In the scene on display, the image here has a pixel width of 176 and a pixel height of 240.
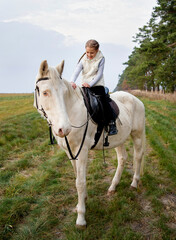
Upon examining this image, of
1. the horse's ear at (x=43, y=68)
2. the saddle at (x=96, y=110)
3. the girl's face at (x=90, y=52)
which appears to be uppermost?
the girl's face at (x=90, y=52)

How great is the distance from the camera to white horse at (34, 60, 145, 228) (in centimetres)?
227

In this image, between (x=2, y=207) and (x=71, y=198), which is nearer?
(x=2, y=207)

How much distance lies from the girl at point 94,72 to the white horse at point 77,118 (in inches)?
12.7

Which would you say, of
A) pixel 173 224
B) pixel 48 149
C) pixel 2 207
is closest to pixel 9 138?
pixel 48 149

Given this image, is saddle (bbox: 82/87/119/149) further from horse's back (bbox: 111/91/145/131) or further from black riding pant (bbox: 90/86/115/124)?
horse's back (bbox: 111/91/145/131)

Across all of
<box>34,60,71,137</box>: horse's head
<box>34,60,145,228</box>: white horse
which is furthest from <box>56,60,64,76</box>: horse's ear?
<box>34,60,71,137</box>: horse's head

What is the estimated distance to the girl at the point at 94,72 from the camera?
3.12 m

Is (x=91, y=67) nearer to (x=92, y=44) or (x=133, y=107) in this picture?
(x=92, y=44)

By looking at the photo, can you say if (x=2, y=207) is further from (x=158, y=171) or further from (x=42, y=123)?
(x=42, y=123)

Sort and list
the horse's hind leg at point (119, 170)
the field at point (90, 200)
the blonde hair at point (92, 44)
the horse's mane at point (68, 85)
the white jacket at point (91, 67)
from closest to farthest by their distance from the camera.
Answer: the horse's mane at point (68, 85)
the field at point (90, 200)
the blonde hair at point (92, 44)
the white jacket at point (91, 67)
the horse's hind leg at point (119, 170)

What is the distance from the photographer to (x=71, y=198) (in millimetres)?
3709

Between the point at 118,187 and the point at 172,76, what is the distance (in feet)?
77.2

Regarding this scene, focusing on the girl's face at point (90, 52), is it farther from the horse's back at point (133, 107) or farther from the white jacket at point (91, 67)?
the horse's back at point (133, 107)

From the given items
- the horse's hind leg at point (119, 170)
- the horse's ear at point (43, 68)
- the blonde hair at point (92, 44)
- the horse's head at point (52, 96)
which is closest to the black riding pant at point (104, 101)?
the blonde hair at point (92, 44)
